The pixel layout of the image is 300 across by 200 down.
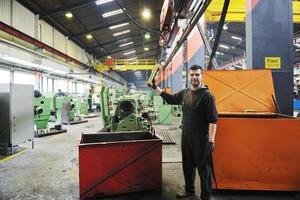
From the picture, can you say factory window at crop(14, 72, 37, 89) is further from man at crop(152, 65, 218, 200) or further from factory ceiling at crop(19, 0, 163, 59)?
man at crop(152, 65, 218, 200)

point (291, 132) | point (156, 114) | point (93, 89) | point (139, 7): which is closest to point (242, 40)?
point (139, 7)

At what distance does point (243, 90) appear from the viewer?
3488 millimetres

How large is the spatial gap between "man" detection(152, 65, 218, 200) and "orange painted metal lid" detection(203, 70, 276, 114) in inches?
34.0

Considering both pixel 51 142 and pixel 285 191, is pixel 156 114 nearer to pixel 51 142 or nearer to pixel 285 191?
pixel 51 142

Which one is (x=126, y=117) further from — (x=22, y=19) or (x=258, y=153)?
(x=22, y=19)

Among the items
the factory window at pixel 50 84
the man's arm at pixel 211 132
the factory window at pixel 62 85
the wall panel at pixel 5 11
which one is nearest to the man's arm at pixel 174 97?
the man's arm at pixel 211 132

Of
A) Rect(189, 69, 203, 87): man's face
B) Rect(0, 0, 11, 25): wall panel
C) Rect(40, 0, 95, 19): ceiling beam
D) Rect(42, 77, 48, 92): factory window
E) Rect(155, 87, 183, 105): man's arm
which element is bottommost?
Rect(155, 87, 183, 105): man's arm

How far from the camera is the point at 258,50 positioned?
3.81 metres

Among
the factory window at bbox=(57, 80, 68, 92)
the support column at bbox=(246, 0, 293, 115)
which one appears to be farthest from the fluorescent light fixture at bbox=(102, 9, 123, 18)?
the support column at bbox=(246, 0, 293, 115)

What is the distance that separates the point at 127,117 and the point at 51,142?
2.55m

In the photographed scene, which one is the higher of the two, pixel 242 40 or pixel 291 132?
pixel 242 40

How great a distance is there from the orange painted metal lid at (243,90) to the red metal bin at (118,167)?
1197mm

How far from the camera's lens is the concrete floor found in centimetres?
287

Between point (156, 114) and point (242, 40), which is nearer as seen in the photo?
point (156, 114)
